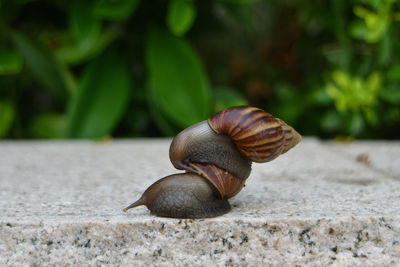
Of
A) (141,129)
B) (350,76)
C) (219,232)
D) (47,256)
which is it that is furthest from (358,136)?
(47,256)

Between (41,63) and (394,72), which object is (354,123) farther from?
(41,63)

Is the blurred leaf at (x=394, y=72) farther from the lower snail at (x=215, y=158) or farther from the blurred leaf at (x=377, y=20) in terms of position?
the lower snail at (x=215, y=158)

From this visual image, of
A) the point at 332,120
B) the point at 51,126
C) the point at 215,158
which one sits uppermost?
the point at 215,158

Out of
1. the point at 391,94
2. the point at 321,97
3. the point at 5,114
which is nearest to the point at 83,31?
the point at 5,114

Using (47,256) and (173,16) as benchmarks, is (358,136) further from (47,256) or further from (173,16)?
(47,256)

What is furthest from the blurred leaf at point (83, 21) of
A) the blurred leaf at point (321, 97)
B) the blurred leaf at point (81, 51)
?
the blurred leaf at point (321, 97)
